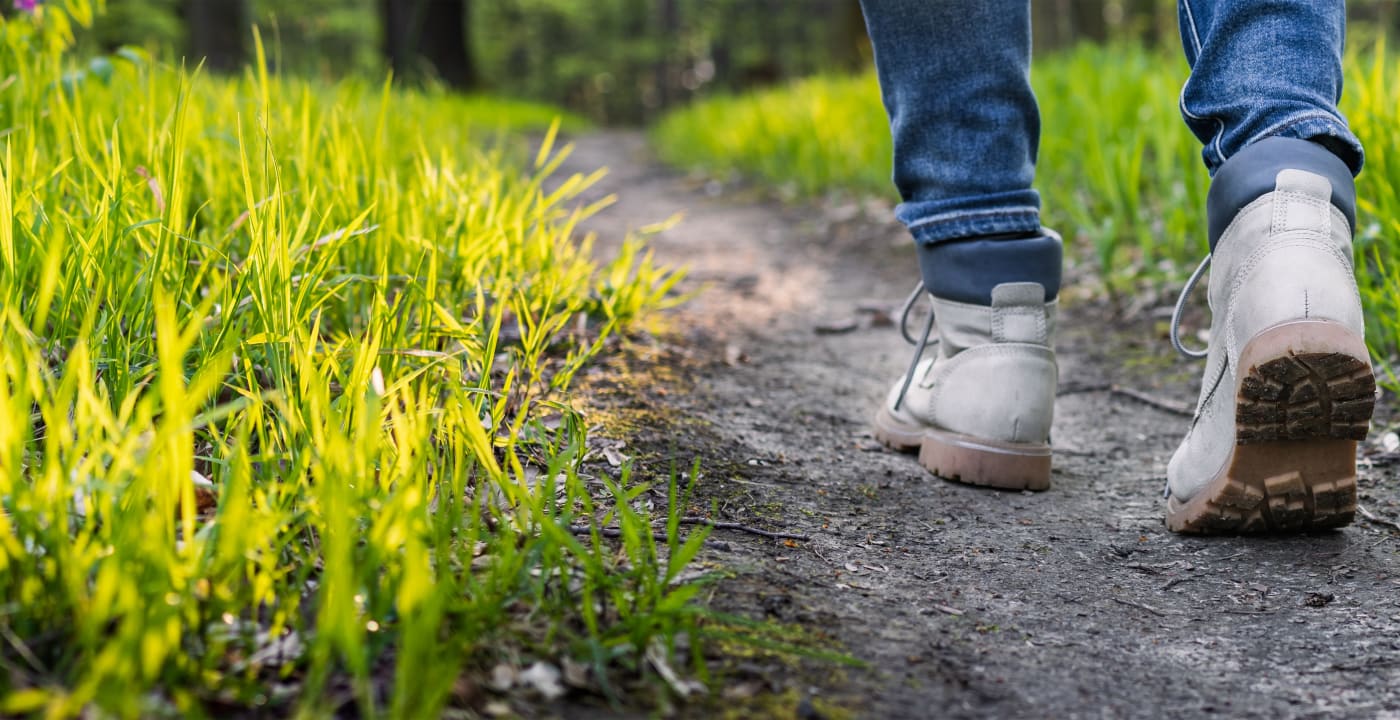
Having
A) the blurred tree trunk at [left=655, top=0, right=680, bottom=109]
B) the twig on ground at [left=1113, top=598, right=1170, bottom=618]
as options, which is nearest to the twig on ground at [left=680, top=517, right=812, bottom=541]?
the twig on ground at [left=1113, top=598, right=1170, bottom=618]

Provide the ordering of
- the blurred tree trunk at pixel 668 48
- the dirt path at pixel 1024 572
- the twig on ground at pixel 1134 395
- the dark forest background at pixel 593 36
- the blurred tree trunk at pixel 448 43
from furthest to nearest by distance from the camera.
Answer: the blurred tree trunk at pixel 668 48, the blurred tree trunk at pixel 448 43, the dark forest background at pixel 593 36, the twig on ground at pixel 1134 395, the dirt path at pixel 1024 572

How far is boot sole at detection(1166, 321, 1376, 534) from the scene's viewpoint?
110 cm

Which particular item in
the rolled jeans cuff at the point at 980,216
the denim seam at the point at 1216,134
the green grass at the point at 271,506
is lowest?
the green grass at the point at 271,506

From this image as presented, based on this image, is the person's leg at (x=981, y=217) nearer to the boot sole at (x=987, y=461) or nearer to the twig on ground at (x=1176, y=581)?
the boot sole at (x=987, y=461)

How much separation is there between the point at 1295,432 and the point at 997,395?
43 cm

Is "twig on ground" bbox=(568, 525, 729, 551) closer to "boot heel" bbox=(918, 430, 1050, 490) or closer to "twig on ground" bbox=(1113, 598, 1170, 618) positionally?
"twig on ground" bbox=(1113, 598, 1170, 618)

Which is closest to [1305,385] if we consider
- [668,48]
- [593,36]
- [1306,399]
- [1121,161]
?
[1306,399]

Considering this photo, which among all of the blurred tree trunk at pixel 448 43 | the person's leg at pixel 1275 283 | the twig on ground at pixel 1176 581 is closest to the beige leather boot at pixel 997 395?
the person's leg at pixel 1275 283

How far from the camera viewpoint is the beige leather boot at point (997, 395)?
4.93 feet

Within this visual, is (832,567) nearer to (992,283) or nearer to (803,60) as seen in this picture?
(992,283)

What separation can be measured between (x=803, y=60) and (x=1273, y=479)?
26.2 metres

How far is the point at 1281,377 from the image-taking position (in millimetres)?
1111

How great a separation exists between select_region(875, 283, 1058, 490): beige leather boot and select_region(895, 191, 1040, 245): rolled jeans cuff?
0.09m

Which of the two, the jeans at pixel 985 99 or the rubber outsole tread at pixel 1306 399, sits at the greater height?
the jeans at pixel 985 99
